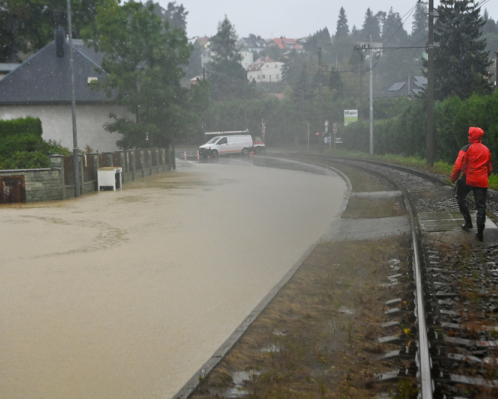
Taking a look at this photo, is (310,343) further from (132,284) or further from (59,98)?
(59,98)

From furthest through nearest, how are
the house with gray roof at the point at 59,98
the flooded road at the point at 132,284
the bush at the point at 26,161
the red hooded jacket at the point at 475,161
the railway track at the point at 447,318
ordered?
1. the house with gray roof at the point at 59,98
2. the bush at the point at 26,161
3. the red hooded jacket at the point at 475,161
4. the flooded road at the point at 132,284
5. the railway track at the point at 447,318

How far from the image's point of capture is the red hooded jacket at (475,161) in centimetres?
1143

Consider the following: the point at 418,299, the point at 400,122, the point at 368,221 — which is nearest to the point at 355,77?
the point at 400,122

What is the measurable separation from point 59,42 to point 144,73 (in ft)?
24.5

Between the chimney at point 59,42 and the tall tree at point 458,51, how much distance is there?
25.6 metres

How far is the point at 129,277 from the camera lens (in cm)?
991

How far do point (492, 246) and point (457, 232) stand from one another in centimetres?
171

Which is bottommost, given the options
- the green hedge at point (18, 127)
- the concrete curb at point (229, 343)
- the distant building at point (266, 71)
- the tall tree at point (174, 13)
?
the concrete curb at point (229, 343)

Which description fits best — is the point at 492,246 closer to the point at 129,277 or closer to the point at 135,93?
the point at 129,277

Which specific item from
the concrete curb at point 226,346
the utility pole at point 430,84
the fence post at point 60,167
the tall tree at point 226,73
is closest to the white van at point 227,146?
the utility pole at point 430,84

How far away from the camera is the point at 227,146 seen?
6012 cm

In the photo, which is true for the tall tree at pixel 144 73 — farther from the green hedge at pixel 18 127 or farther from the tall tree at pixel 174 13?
the tall tree at pixel 174 13

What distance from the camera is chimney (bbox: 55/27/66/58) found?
41.7 m

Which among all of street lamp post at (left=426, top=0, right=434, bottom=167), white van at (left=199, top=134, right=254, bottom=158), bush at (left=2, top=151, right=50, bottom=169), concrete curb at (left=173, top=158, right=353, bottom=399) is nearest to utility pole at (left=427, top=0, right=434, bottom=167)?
street lamp post at (left=426, top=0, right=434, bottom=167)
